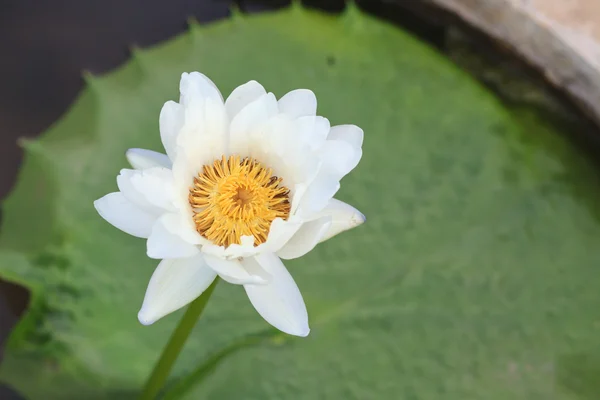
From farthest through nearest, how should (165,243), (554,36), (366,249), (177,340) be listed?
(554,36)
(366,249)
(177,340)
(165,243)

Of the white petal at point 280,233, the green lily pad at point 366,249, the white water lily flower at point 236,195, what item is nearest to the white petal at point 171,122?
the white water lily flower at point 236,195

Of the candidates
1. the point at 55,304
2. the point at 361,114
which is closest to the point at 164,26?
the point at 361,114

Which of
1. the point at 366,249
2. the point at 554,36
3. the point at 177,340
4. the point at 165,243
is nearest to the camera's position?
the point at 165,243

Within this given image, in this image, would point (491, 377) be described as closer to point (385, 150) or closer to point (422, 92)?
point (385, 150)

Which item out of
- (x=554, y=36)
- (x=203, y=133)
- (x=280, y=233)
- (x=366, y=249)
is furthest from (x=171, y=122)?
(x=554, y=36)

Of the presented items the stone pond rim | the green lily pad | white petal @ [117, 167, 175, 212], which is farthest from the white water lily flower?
the stone pond rim

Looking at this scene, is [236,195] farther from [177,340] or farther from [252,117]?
[177,340]

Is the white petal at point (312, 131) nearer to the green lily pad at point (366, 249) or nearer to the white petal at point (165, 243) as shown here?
the white petal at point (165, 243)

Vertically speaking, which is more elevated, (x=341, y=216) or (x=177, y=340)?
(x=341, y=216)

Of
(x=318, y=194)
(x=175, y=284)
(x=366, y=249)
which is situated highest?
(x=318, y=194)
